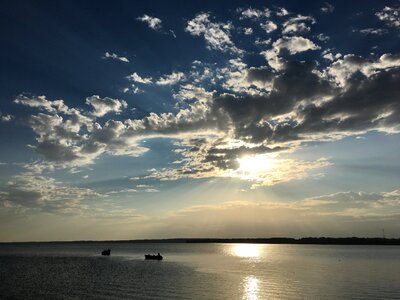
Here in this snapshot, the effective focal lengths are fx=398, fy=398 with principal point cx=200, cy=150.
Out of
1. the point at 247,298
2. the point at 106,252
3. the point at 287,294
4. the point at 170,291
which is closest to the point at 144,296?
the point at 170,291

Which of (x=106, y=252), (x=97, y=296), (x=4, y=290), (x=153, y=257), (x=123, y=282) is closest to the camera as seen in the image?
(x=97, y=296)

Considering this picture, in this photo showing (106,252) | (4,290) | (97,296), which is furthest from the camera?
(106,252)

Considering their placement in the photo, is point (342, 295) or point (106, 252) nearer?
point (342, 295)

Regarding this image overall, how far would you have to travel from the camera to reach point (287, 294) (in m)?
56.2

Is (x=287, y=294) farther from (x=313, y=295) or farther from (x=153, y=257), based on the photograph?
(x=153, y=257)

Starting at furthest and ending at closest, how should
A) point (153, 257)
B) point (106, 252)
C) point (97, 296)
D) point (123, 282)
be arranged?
point (106, 252), point (153, 257), point (123, 282), point (97, 296)

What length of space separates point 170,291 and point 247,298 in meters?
11.7

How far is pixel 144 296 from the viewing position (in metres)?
53.7

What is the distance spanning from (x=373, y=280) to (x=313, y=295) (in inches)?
883

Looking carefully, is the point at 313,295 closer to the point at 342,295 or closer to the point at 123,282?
the point at 342,295

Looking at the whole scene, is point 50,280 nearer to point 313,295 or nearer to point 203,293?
point 203,293

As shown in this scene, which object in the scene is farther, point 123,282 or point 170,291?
point 123,282

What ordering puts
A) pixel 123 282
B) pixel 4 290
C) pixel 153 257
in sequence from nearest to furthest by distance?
1. pixel 4 290
2. pixel 123 282
3. pixel 153 257

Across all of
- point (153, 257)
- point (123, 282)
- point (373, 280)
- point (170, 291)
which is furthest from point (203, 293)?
point (153, 257)
